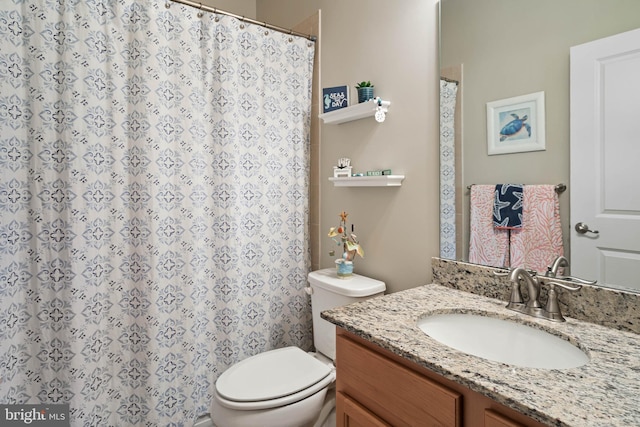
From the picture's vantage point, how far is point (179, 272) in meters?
1.58

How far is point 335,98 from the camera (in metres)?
1.75

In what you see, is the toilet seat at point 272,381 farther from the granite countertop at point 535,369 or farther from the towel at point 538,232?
the towel at point 538,232

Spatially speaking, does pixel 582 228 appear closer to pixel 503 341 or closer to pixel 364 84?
pixel 503 341

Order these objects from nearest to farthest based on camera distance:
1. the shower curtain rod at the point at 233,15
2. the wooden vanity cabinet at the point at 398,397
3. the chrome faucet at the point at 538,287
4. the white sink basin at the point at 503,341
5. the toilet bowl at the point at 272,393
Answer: the wooden vanity cabinet at the point at 398,397 → the white sink basin at the point at 503,341 → the chrome faucet at the point at 538,287 → the toilet bowl at the point at 272,393 → the shower curtain rod at the point at 233,15

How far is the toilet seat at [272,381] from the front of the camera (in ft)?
3.98

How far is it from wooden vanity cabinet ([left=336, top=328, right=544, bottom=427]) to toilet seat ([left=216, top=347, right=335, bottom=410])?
0.32m

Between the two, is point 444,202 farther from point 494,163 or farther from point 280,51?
point 280,51

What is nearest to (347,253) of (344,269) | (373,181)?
(344,269)

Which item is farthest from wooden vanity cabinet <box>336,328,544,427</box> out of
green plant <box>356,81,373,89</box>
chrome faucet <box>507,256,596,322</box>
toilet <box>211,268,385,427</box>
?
green plant <box>356,81,373,89</box>

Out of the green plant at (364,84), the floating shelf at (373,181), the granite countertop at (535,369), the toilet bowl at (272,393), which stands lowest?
the toilet bowl at (272,393)

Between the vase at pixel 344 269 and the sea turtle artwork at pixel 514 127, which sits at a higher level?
the sea turtle artwork at pixel 514 127

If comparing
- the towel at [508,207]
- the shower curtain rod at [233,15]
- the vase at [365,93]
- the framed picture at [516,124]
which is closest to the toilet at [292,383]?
the towel at [508,207]

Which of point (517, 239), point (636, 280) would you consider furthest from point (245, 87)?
point (636, 280)

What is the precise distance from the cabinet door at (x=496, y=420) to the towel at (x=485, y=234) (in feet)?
2.02
